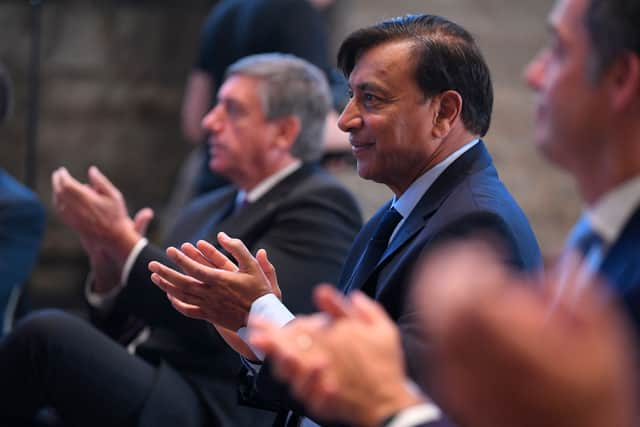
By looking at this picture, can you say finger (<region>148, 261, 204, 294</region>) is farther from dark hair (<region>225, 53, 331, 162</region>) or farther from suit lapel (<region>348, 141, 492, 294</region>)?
dark hair (<region>225, 53, 331, 162</region>)

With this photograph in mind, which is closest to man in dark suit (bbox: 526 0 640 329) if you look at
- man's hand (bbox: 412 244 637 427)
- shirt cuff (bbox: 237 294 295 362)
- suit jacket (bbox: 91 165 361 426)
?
man's hand (bbox: 412 244 637 427)

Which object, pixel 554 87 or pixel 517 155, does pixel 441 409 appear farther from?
pixel 517 155

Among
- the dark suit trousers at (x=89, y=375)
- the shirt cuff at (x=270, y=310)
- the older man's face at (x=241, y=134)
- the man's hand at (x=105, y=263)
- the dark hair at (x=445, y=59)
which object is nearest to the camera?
the shirt cuff at (x=270, y=310)

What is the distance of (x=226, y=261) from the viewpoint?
1.79m

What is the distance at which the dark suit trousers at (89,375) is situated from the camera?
236cm

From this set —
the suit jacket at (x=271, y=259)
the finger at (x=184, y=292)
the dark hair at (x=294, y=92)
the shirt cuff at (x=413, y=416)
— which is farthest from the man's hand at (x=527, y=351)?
the dark hair at (x=294, y=92)

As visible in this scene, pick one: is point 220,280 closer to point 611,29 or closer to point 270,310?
point 270,310

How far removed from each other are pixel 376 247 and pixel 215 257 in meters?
0.32

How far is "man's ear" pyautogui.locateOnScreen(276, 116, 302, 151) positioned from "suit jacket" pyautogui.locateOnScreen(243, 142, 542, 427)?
91 centimetres

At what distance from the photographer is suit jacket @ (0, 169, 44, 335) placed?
2.90 meters

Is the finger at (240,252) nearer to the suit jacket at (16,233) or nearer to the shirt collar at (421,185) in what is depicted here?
the shirt collar at (421,185)

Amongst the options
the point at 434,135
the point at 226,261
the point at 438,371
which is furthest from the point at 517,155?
the point at 438,371

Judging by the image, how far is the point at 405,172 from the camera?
199cm

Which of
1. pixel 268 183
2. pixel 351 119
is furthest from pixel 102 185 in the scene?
pixel 351 119
